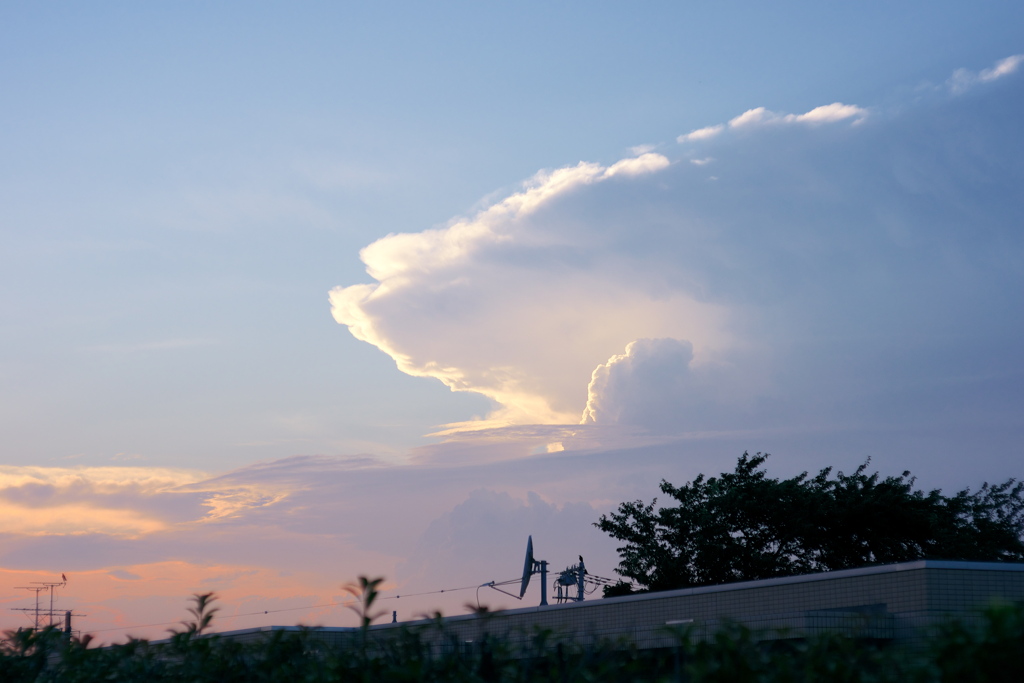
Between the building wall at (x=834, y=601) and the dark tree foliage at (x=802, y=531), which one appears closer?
the building wall at (x=834, y=601)

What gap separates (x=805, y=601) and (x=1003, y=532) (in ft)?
117

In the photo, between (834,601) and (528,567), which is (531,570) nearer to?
(528,567)

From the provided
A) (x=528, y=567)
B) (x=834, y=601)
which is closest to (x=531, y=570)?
(x=528, y=567)

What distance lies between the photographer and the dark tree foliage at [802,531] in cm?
5025

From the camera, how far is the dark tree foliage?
1978 inches

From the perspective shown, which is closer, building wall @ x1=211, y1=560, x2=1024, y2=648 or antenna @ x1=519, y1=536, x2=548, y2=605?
building wall @ x1=211, y1=560, x2=1024, y2=648

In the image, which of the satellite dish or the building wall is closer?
→ the building wall

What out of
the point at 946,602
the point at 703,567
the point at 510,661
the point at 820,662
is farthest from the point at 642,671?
the point at 703,567

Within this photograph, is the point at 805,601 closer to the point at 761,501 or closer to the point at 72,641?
the point at 72,641

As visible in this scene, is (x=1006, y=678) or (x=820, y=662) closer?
(x=1006, y=678)

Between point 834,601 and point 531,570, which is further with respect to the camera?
point 531,570

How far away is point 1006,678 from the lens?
6676mm

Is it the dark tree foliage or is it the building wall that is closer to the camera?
the building wall

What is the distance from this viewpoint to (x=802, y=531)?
50781mm
